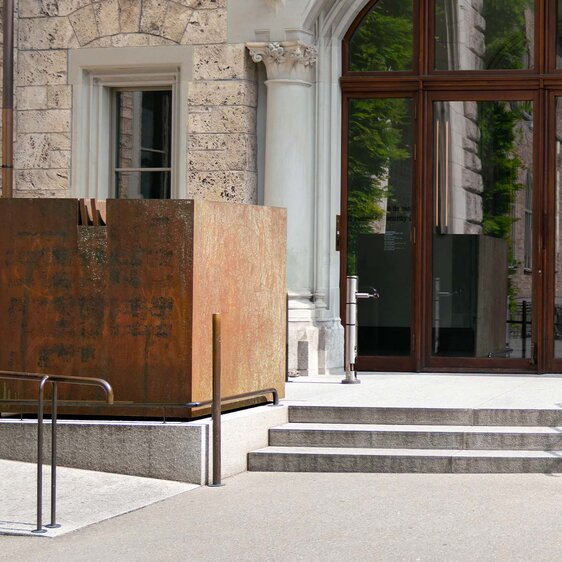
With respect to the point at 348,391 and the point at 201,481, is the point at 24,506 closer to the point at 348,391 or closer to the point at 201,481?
the point at 201,481

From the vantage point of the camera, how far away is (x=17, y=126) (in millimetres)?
15234

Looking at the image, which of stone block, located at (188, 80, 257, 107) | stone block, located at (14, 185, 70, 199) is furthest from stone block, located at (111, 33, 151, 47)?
stone block, located at (14, 185, 70, 199)

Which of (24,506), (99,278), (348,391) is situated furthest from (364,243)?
(24,506)

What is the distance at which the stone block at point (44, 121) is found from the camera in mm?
15164

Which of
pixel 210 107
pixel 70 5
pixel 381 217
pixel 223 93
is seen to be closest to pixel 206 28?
pixel 223 93

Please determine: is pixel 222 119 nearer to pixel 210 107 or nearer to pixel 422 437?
pixel 210 107

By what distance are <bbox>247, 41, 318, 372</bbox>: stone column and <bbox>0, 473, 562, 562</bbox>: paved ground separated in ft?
17.0

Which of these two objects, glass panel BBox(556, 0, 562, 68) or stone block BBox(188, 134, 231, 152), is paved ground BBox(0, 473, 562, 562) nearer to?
stone block BBox(188, 134, 231, 152)

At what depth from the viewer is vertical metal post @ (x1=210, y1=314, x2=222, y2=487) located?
356 inches

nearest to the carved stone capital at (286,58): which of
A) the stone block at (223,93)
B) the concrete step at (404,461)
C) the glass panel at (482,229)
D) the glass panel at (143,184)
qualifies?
the stone block at (223,93)

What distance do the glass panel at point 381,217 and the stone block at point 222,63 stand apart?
1.24m

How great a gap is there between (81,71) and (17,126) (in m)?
0.96

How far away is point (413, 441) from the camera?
9.96 meters

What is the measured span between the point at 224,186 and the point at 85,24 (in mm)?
2489
